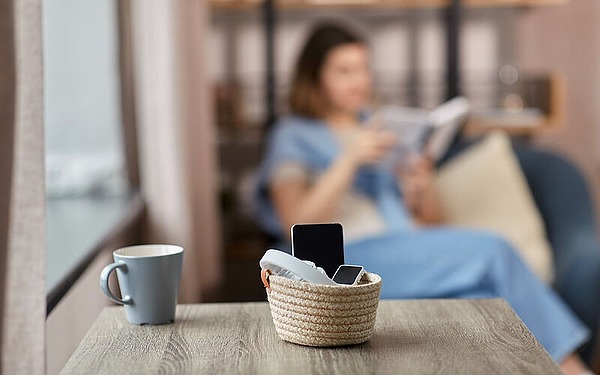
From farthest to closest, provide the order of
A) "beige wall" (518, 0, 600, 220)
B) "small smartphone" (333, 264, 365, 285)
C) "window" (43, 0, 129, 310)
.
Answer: "beige wall" (518, 0, 600, 220)
"window" (43, 0, 129, 310)
"small smartphone" (333, 264, 365, 285)

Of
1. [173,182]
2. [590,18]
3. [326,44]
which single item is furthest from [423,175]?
[590,18]

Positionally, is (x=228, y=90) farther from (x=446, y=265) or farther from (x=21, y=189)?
(x=21, y=189)

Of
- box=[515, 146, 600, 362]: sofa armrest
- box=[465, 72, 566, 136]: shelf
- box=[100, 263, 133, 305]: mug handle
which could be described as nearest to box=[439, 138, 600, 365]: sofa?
box=[515, 146, 600, 362]: sofa armrest

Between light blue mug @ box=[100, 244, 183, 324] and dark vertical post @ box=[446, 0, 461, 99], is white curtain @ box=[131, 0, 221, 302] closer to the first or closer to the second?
dark vertical post @ box=[446, 0, 461, 99]

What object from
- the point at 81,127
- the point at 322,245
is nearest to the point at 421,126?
the point at 81,127

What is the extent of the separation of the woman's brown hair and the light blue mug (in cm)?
180

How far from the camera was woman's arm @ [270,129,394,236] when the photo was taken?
2.90m

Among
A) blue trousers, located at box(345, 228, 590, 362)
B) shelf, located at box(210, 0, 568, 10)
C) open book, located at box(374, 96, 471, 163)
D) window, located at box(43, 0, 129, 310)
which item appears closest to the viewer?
window, located at box(43, 0, 129, 310)

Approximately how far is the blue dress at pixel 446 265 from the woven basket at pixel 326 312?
1.37m

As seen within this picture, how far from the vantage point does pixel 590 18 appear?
3898 mm

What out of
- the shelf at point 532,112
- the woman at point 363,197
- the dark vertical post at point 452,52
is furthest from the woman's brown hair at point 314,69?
the shelf at point 532,112

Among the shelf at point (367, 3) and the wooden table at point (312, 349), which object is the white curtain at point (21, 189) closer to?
the wooden table at point (312, 349)

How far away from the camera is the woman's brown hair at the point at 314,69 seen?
3080 mm

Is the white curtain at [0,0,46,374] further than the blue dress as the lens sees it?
No
